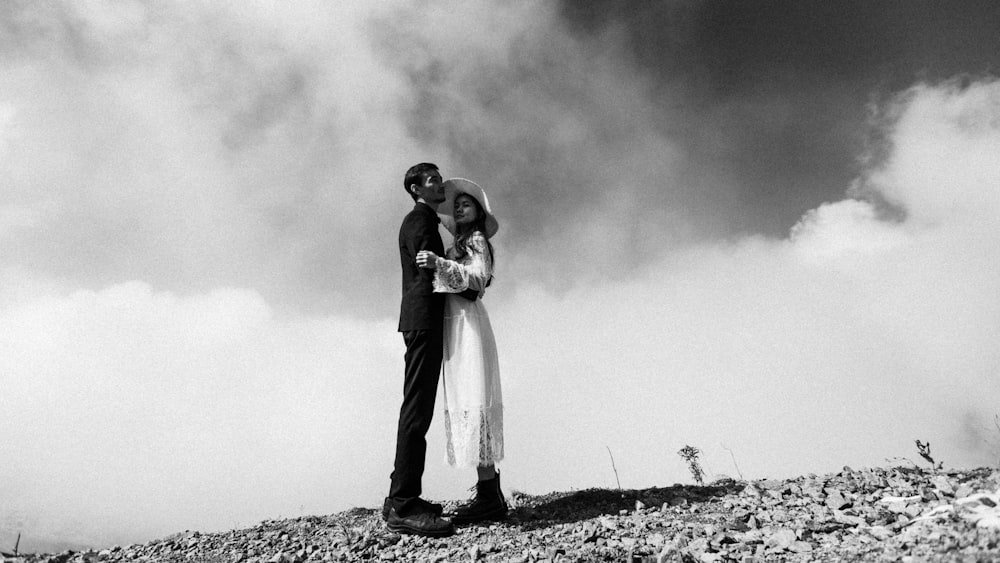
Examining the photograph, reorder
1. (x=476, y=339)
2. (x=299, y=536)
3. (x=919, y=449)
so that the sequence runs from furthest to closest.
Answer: (x=919, y=449) < (x=299, y=536) < (x=476, y=339)

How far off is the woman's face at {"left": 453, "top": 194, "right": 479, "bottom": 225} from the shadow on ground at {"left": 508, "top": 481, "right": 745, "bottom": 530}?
3.11 metres

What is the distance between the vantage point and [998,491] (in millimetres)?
3951

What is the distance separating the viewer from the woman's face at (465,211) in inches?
239

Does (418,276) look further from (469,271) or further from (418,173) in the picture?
(418,173)

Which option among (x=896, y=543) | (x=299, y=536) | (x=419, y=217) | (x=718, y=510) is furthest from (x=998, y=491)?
(x=299, y=536)

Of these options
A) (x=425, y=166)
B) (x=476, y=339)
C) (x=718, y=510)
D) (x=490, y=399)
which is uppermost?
(x=425, y=166)

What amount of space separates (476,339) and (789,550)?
10.0ft

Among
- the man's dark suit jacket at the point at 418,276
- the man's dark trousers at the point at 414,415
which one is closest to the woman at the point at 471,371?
the man's dark suit jacket at the point at 418,276

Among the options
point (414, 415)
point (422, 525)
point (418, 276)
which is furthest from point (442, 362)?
point (422, 525)

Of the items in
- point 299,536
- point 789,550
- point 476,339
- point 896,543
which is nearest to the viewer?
point 896,543

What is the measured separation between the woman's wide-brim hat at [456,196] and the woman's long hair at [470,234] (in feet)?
0.15

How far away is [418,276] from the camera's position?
5.41 m

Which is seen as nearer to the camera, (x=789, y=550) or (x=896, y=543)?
(x=896, y=543)

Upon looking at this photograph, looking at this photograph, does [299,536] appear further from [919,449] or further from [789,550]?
[919,449]
